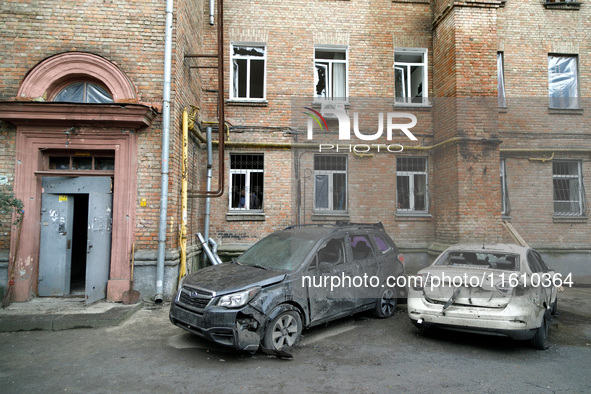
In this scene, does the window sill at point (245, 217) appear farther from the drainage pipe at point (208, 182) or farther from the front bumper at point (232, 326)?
the front bumper at point (232, 326)

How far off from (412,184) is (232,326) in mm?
7864

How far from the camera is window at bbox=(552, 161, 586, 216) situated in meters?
10.6

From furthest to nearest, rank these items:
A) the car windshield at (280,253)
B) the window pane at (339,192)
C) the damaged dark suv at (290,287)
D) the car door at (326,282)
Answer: the window pane at (339,192)
the car windshield at (280,253)
the car door at (326,282)
the damaged dark suv at (290,287)

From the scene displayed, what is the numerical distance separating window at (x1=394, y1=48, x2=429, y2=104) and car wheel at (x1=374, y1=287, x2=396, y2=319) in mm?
6629

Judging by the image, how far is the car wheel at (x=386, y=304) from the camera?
242 inches

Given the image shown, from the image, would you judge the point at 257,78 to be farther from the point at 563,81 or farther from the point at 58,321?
the point at 563,81

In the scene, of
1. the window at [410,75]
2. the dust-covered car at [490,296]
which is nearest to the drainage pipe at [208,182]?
the window at [410,75]

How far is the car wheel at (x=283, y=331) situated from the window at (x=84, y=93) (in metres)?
6.08

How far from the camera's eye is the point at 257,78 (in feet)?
34.4

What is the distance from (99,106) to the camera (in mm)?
6750

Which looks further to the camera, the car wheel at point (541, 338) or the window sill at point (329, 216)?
the window sill at point (329, 216)

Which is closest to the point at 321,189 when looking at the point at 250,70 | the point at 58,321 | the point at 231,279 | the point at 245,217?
the point at 245,217

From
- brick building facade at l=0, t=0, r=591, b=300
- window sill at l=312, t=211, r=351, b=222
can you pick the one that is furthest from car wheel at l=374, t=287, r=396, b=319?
window sill at l=312, t=211, r=351, b=222

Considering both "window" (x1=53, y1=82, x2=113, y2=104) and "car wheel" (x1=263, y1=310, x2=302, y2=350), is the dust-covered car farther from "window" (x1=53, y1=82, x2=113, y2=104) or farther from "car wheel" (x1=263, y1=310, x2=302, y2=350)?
"window" (x1=53, y1=82, x2=113, y2=104)
